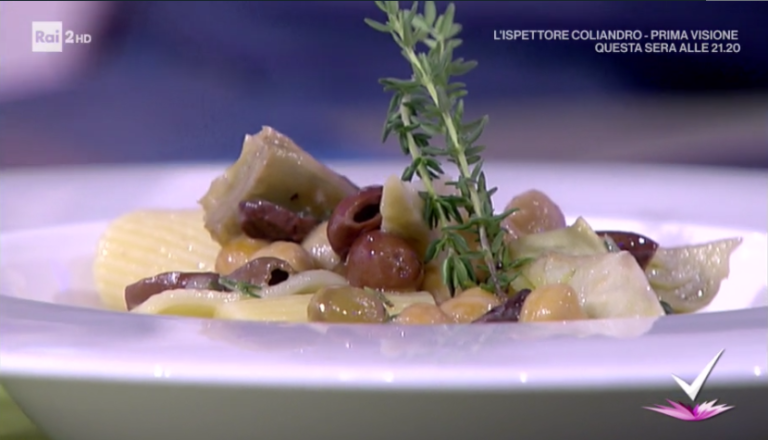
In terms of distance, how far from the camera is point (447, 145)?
86cm

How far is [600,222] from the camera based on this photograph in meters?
1.36

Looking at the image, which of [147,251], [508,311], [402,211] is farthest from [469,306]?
[147,251]

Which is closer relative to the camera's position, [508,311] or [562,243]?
[508,311]

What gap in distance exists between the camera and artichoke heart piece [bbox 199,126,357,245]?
3.40ft

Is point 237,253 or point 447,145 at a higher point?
point 447,145

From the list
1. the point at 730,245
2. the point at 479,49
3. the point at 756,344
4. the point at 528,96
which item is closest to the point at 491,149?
the point at 528,96

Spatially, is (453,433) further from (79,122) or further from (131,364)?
(79,122)

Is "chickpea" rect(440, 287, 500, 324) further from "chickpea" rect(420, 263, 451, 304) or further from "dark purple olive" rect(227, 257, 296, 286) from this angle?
"dark purple olive" rect(227, 257, 296, 286)

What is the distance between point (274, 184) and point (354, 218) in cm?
15

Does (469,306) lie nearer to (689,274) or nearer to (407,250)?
(407,250)

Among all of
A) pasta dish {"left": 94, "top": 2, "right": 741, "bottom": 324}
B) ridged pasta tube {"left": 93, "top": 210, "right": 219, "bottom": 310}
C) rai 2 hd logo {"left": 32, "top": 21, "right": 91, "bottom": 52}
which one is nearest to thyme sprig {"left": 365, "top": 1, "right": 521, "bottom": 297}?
pasta dish {"left": 94, "top": 2, "right": 741, "bottom": 324}

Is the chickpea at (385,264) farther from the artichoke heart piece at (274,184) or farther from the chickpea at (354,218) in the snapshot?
the artichoke heart piece at (274,184)

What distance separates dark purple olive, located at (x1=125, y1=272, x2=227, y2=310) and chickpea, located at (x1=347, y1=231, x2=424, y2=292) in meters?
0.13

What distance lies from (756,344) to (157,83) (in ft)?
4.36
